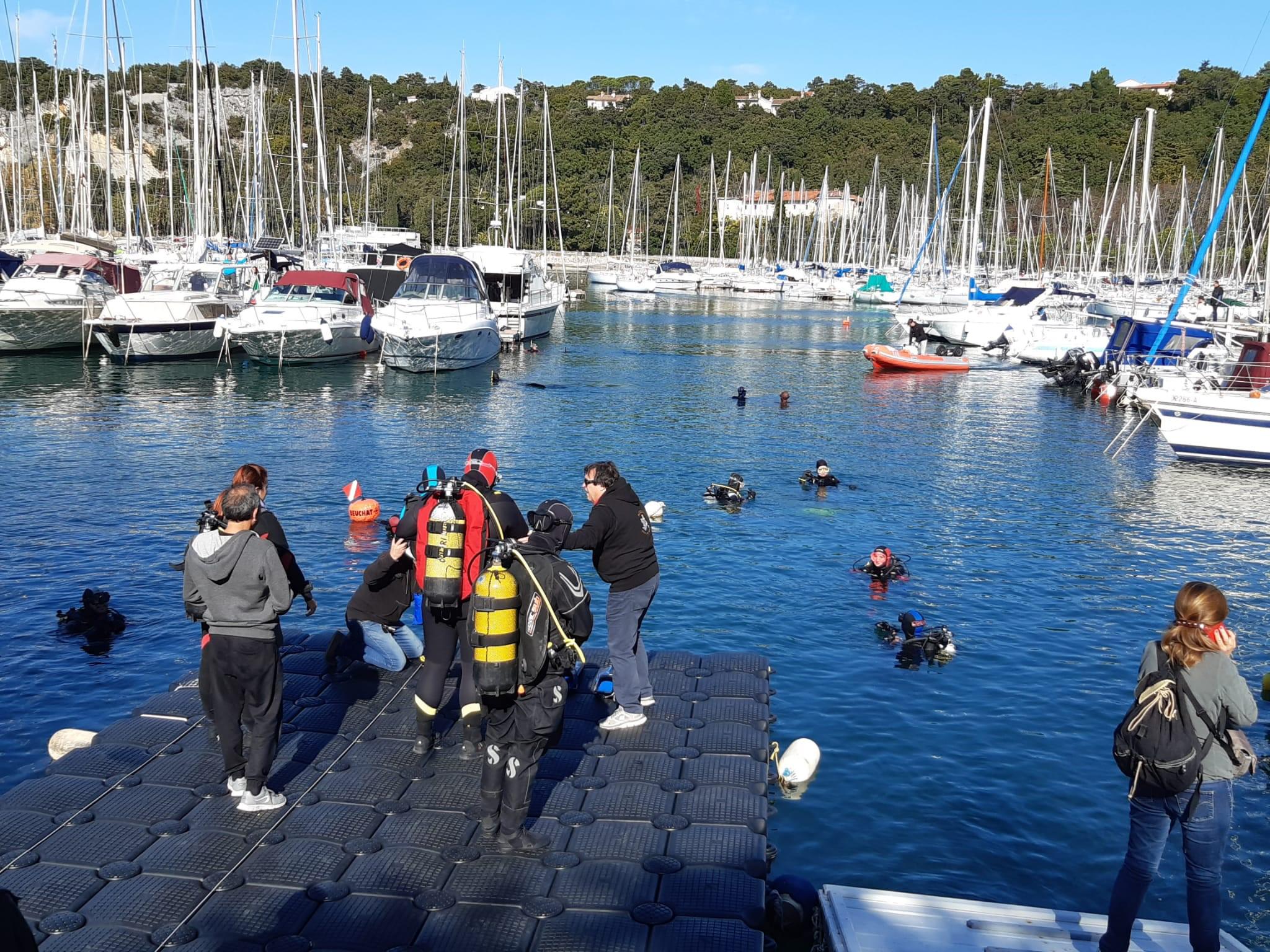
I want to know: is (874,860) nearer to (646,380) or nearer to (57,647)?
(57,647)

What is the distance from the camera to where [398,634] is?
1028 centimetres

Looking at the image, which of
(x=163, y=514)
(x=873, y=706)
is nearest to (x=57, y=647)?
(x=163, y=514)

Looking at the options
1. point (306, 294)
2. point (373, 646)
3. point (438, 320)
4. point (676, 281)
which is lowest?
point (373, 646)

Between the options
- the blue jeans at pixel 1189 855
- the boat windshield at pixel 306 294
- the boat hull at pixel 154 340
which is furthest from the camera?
the boat windshield at pixel 306 294

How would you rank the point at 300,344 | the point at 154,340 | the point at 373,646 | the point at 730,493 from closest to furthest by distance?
the point at 373,646 < the point at 730,493 < the point at 154,340 < the point at 300,344

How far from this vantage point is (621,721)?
8719 millimetres

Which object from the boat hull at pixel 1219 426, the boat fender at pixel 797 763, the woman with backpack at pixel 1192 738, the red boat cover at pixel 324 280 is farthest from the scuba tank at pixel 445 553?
the red boat cover at pixel 324 280

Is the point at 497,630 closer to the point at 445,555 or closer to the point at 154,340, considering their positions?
the point at 445,555

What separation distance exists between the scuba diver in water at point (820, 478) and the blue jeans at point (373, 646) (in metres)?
14.0

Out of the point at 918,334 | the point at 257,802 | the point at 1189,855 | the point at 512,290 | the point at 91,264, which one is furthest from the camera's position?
the point at 918,334

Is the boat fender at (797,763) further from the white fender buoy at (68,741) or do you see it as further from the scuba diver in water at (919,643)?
the white fender buoy at (68,741)

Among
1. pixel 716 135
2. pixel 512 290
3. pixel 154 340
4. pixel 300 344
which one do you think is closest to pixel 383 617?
pixel 300 344

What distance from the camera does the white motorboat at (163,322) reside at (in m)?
37.4

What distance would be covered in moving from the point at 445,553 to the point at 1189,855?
15.6 ft
